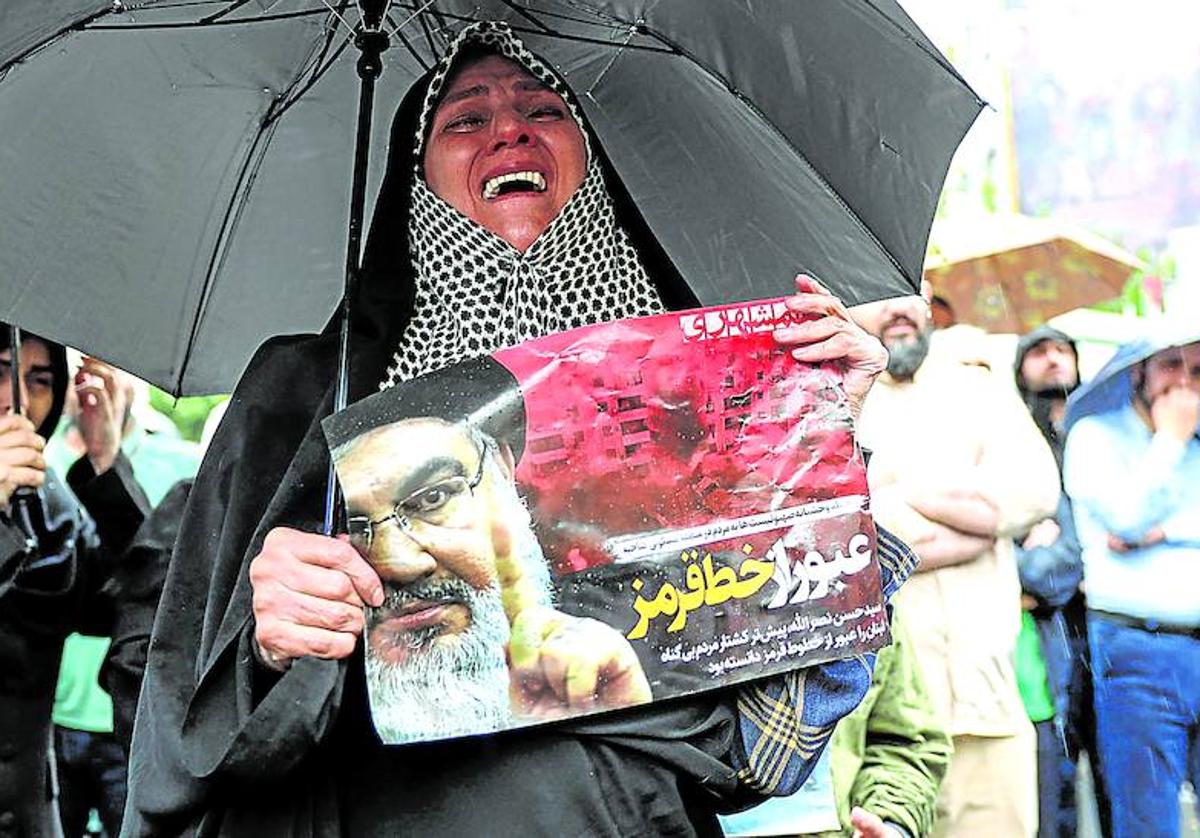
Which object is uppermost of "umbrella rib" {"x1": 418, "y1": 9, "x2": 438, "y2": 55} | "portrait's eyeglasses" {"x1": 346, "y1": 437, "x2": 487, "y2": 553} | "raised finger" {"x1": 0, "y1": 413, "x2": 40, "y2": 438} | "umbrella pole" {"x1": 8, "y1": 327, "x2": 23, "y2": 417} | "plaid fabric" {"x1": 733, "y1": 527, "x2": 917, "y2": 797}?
"umbrella rib" {"x1": 418, "y1": 9, "x2": 438, "y2": 55}

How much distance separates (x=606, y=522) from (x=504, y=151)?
0.68 metres

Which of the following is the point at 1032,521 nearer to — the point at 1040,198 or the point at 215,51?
the point at 1040,198

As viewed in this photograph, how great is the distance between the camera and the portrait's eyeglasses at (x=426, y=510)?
2334mm

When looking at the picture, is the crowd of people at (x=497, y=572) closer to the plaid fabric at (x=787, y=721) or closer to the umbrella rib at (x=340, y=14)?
the plaid fabric at (x=787, y=721)

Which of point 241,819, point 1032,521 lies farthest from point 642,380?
point 1032,521

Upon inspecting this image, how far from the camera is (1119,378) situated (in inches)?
240

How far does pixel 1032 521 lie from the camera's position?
18.9 feet

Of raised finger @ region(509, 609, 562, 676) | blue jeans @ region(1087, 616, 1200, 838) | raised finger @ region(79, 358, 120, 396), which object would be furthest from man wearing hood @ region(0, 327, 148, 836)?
blue jeans @ region(1087, 616, 1200, 838)

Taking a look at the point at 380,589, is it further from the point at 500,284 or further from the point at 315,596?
the point at 500,284

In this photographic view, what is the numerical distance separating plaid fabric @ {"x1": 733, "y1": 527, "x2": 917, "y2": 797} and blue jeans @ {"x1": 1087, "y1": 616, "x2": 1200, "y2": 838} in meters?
3.60

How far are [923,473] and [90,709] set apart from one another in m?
2.71

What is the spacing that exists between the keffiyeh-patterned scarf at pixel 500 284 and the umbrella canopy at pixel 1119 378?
11.6ft

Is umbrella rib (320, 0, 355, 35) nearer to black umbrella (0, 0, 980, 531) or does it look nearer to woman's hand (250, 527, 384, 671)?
black umbrella (0, 0, 980, 531)

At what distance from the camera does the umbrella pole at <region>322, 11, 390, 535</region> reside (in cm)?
268
